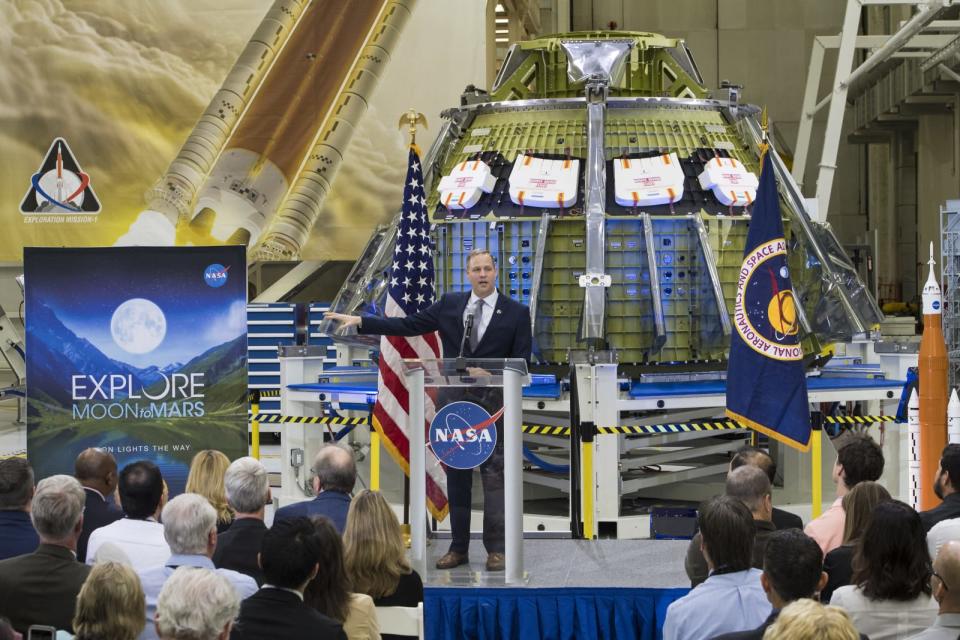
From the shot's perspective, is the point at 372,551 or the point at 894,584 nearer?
the point at 894,584

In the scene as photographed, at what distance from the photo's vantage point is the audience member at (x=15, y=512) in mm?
6027

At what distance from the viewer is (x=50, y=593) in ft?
16.9

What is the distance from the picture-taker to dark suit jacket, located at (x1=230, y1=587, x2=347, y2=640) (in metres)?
4.54

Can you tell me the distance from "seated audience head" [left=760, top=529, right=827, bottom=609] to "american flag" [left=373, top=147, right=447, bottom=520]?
3.03 m

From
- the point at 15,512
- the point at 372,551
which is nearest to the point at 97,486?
the point at 15,512

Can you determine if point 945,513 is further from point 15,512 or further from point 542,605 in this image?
Answer: point 15,512

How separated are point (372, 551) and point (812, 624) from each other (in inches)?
87.3

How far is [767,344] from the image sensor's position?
9094mm

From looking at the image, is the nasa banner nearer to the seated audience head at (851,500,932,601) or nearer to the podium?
the podium

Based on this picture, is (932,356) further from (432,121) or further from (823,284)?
(432,121)

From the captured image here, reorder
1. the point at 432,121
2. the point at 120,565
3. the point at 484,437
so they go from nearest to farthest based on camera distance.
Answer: the point at 120,565 → the point at 484,437 → the point at 432,121

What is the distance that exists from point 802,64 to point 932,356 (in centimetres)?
2283

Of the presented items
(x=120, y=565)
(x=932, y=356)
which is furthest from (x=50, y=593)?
(x=932, y=356)

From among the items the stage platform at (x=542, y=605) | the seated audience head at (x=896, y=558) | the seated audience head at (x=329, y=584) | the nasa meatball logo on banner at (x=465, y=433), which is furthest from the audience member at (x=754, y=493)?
the seated audience head at (x=329, y=584)
